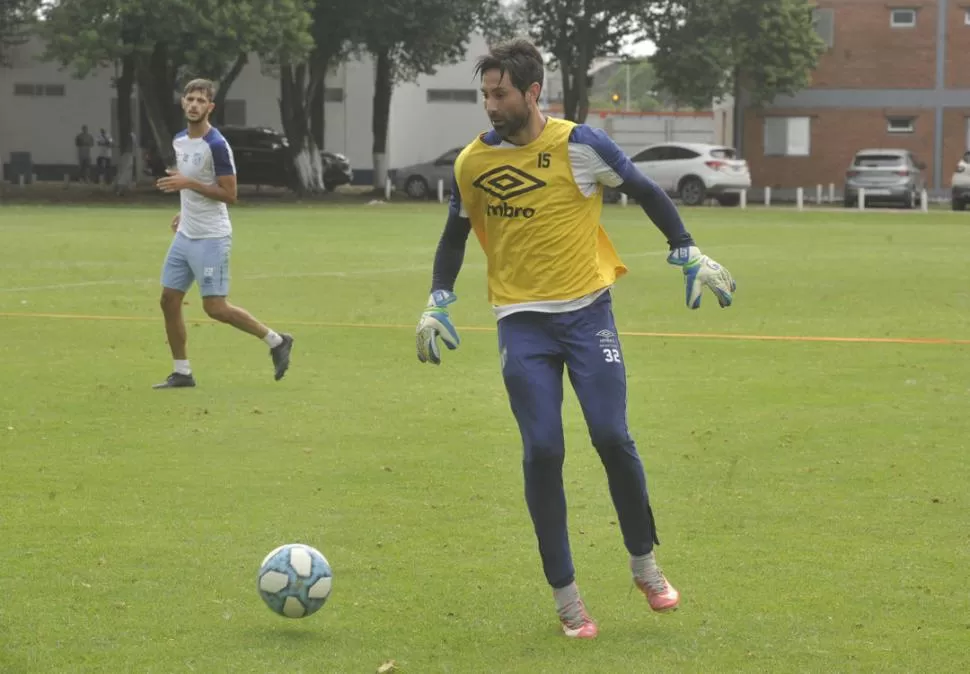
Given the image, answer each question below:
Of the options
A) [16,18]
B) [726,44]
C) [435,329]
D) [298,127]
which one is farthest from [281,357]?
[16,18]

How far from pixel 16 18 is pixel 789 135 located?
85.6 feet

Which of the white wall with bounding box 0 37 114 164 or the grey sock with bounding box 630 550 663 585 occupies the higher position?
the white wall with bounding box 0 37 114 164

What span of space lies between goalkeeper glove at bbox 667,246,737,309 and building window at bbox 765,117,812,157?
174ft

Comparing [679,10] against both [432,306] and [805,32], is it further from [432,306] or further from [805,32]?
[432,306]

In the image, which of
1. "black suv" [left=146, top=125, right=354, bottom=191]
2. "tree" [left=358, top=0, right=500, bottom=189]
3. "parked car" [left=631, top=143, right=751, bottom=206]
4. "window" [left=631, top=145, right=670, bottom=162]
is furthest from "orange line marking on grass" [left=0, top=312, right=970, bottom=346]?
"black suv" [left=146, top=125, right=354, bottom=191]

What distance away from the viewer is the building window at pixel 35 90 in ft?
202

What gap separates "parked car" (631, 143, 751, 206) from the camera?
46531 millimetres

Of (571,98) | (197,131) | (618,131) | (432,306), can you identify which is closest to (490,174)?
(432,306)

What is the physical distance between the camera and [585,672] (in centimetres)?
533

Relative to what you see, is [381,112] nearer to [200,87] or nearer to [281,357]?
A: [281,357]

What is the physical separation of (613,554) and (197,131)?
5.69 meters

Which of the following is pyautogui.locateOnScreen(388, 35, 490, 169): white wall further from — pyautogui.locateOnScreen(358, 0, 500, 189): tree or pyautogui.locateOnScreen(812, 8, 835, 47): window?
pyautogui.locateOnScreen(812, 8, 835, 47): window

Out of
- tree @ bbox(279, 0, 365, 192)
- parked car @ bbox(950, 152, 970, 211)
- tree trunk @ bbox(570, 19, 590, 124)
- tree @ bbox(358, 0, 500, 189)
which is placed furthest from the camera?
tree trunk @ bbox(570, 19, 590, 124)

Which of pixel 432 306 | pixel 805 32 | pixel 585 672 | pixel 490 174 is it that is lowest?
pixel 585 672
